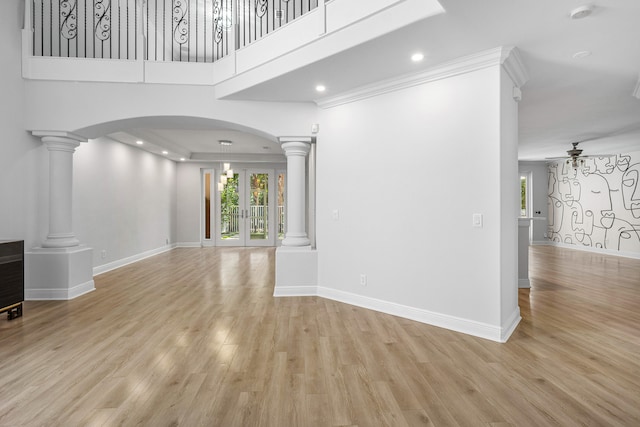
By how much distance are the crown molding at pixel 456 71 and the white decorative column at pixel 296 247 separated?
3.50 feet

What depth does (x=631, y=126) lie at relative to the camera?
20.8 ft

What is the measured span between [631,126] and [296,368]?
7.78 m

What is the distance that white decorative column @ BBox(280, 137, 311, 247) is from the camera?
481cm

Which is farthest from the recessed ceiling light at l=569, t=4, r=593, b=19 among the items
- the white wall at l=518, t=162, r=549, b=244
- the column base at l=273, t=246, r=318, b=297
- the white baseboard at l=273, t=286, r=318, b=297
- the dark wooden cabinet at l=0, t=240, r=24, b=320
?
the white wall at l=518, t=162, r=549, b=244

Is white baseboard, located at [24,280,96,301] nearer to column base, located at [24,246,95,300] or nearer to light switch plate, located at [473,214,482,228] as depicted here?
column base, located at [24,246,95,300]

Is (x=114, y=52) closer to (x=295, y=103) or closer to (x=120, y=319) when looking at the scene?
(x=295, y=103)

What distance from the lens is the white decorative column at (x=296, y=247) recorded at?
468cm

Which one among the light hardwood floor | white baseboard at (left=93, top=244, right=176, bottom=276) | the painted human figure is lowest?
the light hardwood floor

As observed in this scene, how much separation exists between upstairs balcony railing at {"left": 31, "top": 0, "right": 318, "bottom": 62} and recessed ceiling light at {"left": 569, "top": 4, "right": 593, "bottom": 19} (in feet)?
10.5

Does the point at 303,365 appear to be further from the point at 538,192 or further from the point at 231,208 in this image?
the point at 538,192

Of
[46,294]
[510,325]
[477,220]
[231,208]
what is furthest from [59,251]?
[231,208]

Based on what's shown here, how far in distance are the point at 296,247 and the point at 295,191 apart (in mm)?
828

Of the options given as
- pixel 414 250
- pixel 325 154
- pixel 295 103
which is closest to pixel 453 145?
pixel 414 250

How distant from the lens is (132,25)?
20.4 ft
